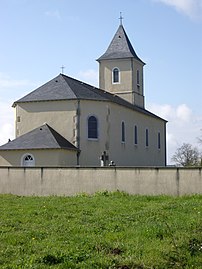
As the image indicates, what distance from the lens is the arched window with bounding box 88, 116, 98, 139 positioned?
39094mm

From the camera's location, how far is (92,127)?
39281 mm

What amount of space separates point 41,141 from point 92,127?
5.26m

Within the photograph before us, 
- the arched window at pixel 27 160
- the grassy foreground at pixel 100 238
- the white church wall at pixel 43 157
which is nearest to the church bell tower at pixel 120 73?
the white church wall at pixel 43 157

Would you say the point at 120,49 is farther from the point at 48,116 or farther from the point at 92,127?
the point at 48,116

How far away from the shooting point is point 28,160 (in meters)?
35.4

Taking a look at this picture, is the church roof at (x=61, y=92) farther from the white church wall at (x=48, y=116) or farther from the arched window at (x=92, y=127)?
the arched window at (x=92, y=127)

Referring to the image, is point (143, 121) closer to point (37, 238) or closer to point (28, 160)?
point (28, 160)

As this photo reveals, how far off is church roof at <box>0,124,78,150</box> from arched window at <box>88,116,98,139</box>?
97.0 inches

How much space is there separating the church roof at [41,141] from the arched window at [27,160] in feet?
1.95

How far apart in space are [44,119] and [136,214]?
2598 centimetres

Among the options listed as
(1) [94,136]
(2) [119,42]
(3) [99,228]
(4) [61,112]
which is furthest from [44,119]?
(3) [99,228]

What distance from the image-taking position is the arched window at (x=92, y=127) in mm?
39094

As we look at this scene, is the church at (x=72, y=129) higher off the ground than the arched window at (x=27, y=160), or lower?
higher

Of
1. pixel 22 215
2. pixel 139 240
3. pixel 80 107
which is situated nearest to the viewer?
pixel 139 240
